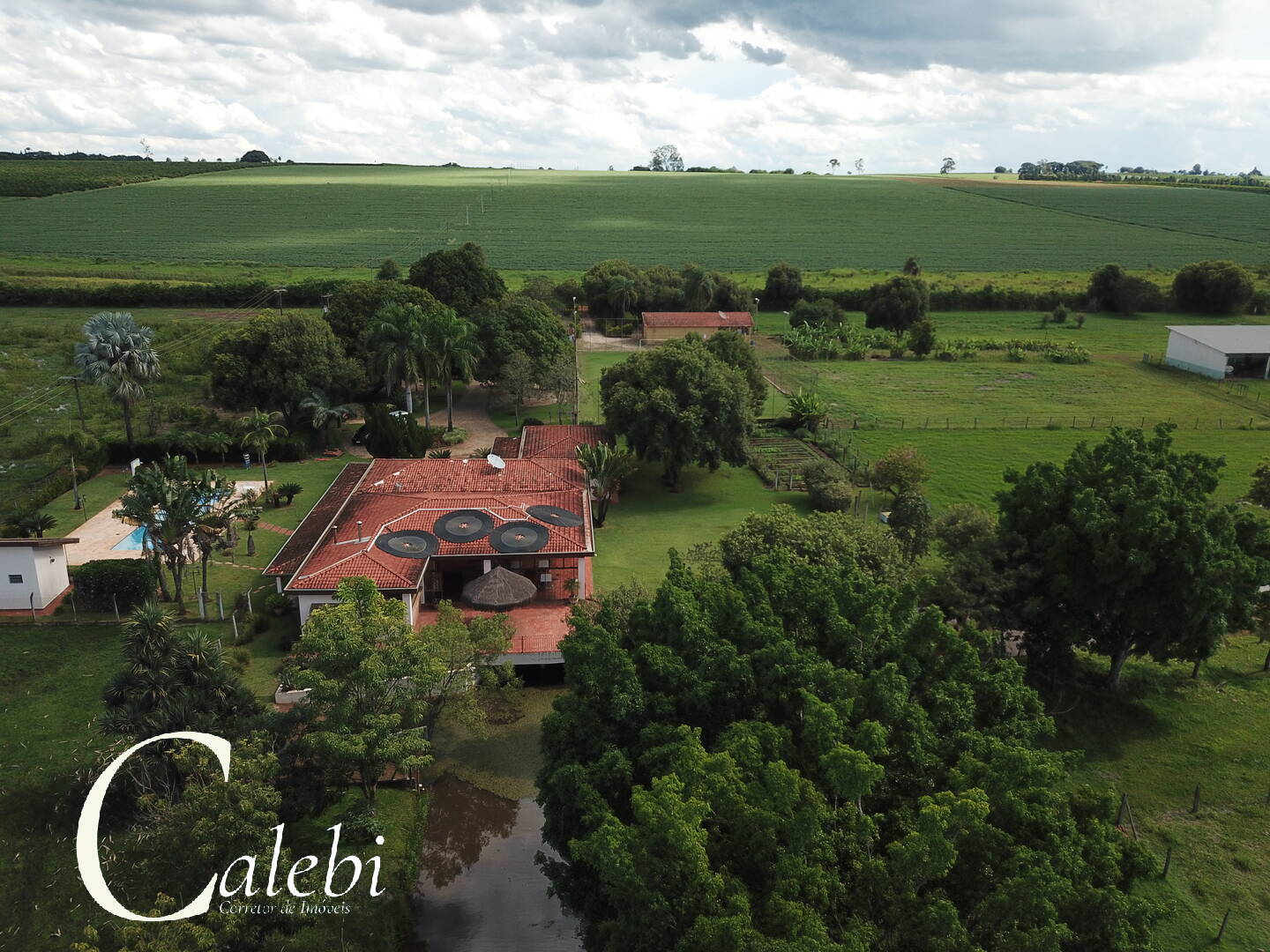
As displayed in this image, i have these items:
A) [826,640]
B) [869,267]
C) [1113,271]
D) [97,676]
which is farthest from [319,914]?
[869,267]

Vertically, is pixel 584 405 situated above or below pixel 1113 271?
below

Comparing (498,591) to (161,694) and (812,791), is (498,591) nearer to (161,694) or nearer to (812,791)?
(161,694)

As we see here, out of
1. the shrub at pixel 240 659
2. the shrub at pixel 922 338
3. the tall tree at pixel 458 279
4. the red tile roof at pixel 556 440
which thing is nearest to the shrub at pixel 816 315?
the shrub at pixel 922 338

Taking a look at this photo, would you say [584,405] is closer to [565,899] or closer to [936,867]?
[565,899]

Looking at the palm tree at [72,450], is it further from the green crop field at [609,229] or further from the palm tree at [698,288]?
the green crop field at [609,229]

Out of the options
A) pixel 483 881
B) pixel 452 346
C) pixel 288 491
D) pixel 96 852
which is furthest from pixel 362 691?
pixel 452 346

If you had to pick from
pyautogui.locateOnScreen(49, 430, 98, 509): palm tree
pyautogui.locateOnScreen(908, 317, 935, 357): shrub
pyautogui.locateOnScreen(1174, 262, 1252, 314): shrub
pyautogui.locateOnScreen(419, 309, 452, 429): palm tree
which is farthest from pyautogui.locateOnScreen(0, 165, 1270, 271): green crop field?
pyautogui.locateOnScreen(49, 430, 98, 509): palm tree
